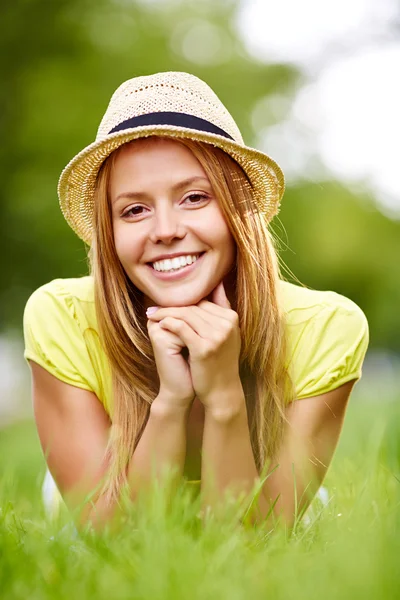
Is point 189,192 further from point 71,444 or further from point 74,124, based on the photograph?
point 74,124

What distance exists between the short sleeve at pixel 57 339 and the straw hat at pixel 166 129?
0.42 m

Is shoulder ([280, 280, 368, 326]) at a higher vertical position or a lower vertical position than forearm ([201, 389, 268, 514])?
higher

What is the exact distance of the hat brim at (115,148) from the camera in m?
3.07

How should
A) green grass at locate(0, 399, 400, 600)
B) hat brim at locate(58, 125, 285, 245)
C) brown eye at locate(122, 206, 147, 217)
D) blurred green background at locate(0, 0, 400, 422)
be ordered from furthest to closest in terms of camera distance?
blurred green background at locate(0, 0, 400, 422), brown eye at locate(122, 206, 147, 217), hat brim at locate(58, 125, 285, 245), green grass at locate(0, 399, 400, 600)

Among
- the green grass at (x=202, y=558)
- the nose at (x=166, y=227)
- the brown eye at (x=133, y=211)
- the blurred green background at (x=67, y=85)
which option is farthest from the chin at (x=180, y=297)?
the blurred green background at (x=67, y=85)

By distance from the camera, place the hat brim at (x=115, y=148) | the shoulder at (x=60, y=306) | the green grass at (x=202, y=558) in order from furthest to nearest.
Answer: the shoulder at (x=60, y=306) < the hat brim at (x=115, y=148) < the green grass at (x=202, y=558)

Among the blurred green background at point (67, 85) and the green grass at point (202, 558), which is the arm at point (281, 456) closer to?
the green grass at point (202, 558)

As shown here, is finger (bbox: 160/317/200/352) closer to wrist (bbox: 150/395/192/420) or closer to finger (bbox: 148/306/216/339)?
finger (bbox: 148/306/216/339)

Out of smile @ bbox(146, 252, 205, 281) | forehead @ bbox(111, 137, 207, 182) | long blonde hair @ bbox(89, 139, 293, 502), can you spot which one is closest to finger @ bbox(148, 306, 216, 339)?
smile @ bbox(146, 252, 205, 281)

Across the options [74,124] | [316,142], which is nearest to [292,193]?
[316,142]

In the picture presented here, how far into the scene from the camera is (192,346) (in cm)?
299

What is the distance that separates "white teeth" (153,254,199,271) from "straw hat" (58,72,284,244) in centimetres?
44

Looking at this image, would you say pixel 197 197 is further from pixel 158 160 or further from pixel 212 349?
pixel 212 349

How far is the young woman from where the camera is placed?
301cm
